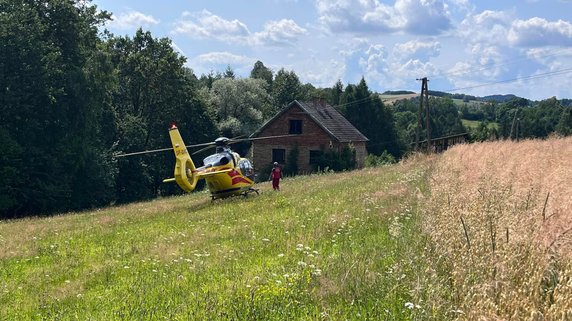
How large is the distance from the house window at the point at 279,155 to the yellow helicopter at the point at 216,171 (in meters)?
28.5

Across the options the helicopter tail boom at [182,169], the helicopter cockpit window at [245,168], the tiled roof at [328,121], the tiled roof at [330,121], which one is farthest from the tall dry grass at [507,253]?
the tiled roof at [330,121]

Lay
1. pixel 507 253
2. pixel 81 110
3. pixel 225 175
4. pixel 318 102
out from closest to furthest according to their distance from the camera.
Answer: pixel 507 253
pixel 225 175
pixel 81 110
pixel 318 102

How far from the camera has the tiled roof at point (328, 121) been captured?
50.3m

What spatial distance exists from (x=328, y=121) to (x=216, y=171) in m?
33.3

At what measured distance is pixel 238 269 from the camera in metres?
7.94

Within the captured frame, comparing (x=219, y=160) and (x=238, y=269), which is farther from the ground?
(x=219, y=160)

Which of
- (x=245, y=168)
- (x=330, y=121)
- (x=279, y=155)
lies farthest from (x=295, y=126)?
(x=245, y=168)

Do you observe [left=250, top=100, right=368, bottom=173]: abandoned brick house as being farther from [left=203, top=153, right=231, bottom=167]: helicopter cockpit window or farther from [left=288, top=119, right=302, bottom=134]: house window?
[left=203, top=153, right=231, bottom=167]: helicopter cockpit window

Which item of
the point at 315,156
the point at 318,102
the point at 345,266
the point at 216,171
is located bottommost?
the point at 315,156

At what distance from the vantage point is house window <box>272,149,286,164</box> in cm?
5034

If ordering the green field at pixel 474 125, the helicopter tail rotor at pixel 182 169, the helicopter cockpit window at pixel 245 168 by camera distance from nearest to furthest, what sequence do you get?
the helicopter tail rotor at pixel 182 169, the helicopter cockpit window at pixel 245 168, the green field at pixel 474 125

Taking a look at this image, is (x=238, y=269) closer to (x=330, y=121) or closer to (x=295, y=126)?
(x=295, y=126)

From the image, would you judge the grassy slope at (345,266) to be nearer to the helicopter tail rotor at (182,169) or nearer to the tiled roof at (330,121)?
the helicopter tail rotor at (182,169)

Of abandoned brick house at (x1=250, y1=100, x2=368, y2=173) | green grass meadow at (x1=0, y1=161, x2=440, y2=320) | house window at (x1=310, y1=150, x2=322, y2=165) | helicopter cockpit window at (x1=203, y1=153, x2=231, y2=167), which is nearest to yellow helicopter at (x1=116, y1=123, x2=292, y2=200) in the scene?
helicopter cockpit window at (x1=203, y1=153, x2=231, y2=167)
